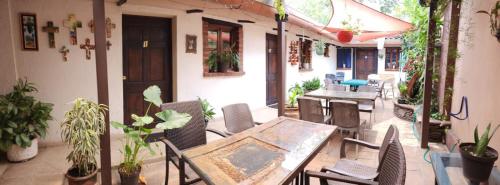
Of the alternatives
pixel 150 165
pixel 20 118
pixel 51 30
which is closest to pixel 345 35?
pixel 150 165

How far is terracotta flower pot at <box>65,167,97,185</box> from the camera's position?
2.49m

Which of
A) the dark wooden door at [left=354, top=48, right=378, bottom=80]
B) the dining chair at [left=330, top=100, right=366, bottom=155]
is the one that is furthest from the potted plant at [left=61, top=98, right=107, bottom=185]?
the dark wooden door at [left=354, top=48, right=378, bottom=80]

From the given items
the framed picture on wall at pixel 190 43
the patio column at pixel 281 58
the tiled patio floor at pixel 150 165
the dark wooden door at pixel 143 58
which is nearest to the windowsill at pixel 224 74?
the framed picture on wall at pixel 190 43

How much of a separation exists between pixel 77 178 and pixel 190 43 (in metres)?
3.10

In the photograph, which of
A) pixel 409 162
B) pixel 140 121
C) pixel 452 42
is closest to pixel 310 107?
→ pixel 409 162

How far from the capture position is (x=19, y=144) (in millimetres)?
3092

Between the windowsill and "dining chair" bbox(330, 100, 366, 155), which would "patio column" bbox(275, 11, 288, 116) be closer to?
"dining chair" bbox(330, 100, 366, 155)

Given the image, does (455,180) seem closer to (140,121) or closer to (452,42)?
(140,121)

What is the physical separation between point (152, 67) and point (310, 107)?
9.00ft

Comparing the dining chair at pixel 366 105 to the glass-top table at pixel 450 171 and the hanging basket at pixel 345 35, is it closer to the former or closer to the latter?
the hanging basket at pixel 345 35

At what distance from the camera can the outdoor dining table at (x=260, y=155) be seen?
158 cm

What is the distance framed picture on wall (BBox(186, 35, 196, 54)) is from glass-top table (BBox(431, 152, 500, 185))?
13.4ft

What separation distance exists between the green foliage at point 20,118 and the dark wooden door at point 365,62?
14972 mm

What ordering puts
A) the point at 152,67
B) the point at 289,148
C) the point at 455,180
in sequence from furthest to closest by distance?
the point at 152,67 → the point at 289,148 → the point at 455,180
